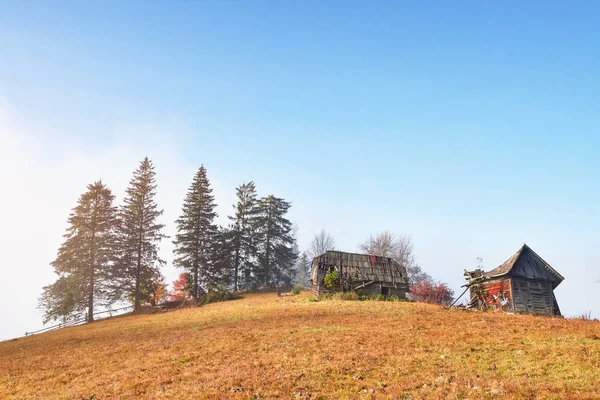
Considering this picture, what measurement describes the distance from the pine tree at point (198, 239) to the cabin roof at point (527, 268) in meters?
33.6

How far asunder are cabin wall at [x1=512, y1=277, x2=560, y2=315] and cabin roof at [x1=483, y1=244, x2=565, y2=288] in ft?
1.79

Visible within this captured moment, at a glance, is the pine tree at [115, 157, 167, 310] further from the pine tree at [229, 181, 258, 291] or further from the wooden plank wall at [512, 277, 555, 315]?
the wooden plank wall at [512, 277, 555, 315]

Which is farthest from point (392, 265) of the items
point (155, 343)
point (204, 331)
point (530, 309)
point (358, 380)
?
point (358, 380)

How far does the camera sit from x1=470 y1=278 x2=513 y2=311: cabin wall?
1219 inches

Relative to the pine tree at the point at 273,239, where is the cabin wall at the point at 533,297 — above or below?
below

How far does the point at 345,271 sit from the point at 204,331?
2264 cm

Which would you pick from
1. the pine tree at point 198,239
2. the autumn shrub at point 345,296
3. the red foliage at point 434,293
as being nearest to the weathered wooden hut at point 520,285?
the autumn shrub at point 345,296

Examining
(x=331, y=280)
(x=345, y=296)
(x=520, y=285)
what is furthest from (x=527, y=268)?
(x=331, y=280)

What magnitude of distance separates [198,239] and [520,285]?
36.8 meters

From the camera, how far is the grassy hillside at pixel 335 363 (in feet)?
32.3

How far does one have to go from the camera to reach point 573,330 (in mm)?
16375

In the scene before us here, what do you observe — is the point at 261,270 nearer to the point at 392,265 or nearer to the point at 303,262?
the point at 392,265

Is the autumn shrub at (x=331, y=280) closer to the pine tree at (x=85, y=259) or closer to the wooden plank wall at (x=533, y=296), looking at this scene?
the wooden plank wall at (x=533, y=296)

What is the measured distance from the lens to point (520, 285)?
102 ft
